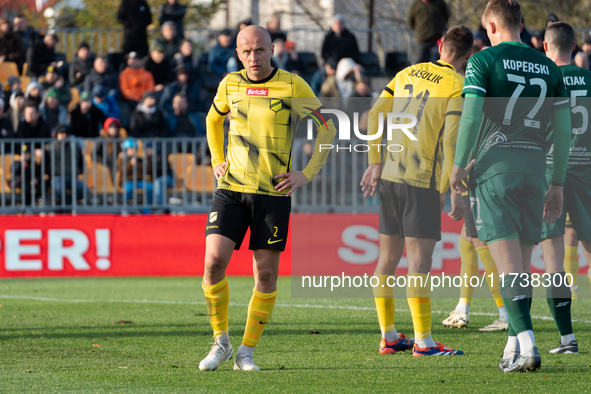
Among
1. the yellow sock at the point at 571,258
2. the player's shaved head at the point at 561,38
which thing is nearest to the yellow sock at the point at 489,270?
the yellow sock at the point at 571,258

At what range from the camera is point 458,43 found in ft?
18.4

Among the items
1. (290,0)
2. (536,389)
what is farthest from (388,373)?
(290,0)

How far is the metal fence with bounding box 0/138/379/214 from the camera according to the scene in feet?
39.5

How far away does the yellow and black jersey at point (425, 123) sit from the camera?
545cm

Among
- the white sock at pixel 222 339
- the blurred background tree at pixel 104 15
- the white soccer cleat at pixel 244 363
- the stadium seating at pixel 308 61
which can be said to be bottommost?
the white soccer cleat at pixel 244 363

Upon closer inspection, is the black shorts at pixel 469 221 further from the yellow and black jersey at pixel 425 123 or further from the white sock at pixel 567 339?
the white sock at pixel 567 339

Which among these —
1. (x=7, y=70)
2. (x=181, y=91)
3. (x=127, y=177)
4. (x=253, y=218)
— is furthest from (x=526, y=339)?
(x=7, y=70)

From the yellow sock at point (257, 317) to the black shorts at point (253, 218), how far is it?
37 cm

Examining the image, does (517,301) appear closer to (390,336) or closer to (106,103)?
(390,336)

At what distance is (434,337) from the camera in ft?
20.8

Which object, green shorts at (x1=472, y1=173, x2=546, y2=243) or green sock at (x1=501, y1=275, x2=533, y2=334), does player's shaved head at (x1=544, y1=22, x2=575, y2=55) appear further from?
green sock at (x1=501, y1=275, x2=533, y2=334)

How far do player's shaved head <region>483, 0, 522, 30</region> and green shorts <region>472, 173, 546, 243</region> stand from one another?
38.2 inches

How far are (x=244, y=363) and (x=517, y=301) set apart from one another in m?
1.84

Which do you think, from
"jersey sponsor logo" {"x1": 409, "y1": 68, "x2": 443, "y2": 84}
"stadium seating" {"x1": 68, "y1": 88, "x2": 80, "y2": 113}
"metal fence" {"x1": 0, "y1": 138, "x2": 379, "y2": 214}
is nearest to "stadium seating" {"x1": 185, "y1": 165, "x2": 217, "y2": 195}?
"metal fence" {"x1": 0, "y1": 138, "x2": 379, "y2": 214}
